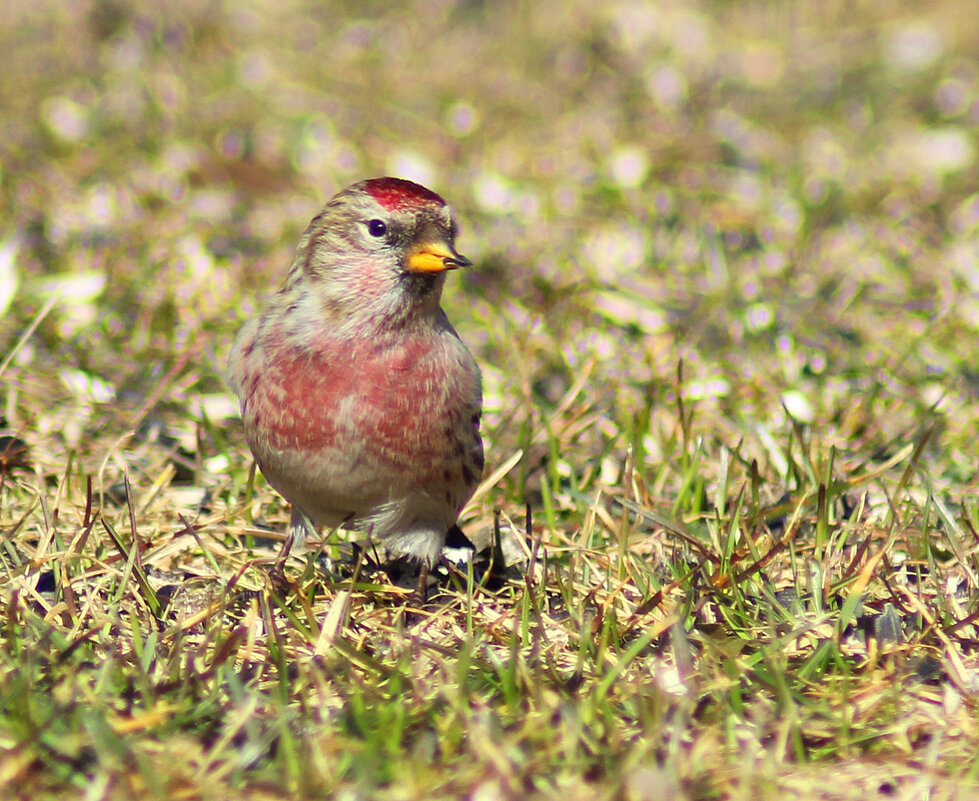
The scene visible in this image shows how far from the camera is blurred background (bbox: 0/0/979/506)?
15.5 feet

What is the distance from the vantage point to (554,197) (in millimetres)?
6734

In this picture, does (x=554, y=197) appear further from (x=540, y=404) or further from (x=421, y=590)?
(x=421, y=590)

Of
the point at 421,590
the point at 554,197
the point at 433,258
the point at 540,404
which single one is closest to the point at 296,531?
the point at 421,590

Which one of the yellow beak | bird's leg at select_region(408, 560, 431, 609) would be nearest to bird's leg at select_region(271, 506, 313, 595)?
bird's leg at select_region(408, 560, 431, 609)

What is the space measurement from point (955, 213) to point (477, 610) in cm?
432

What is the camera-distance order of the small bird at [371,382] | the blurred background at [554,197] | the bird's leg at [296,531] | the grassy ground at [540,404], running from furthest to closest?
the blurred background at [554,197]
the bird's leg at [296,531]
the small bird at [371,382]
the grassy ground at [540,404]

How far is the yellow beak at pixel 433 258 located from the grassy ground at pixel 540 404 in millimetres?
713

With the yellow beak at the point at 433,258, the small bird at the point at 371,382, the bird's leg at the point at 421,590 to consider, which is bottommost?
the bird's leg at the point at 421,590

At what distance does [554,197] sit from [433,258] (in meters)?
3.35

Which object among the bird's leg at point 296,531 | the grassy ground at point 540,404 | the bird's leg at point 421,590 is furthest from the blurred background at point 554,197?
the bird's leg at point 421,590

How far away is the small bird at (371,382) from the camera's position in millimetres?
3395

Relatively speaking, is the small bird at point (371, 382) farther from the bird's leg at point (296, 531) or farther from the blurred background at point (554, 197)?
the blurred background at point (554, 197)

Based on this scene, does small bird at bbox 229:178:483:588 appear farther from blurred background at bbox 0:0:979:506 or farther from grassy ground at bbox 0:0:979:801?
blurred background at bbox 0:0:979:506

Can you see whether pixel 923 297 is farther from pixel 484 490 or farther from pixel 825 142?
pixel 484 490
